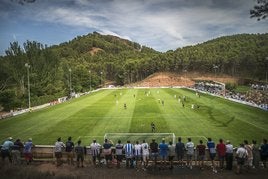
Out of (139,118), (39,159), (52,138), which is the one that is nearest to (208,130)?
(139,118)

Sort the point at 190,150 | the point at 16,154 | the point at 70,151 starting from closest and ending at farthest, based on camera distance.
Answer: the point at 190,150 → the point at 16,154 → the point at 70,151

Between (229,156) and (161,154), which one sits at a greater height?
(161,154)

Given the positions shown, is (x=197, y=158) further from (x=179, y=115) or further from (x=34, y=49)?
(x=34, y=49)

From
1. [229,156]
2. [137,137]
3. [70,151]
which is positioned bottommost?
[137,137]

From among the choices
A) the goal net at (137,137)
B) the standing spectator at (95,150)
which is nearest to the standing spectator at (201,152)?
the standing spectator at (95,150)

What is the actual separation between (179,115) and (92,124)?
1522cm

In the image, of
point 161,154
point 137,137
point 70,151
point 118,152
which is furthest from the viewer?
point 137,137

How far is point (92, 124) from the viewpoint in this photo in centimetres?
4791

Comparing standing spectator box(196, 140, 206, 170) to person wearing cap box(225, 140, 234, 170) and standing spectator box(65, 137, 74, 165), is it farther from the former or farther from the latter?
standing spectator box(65, 137, 74, 165)

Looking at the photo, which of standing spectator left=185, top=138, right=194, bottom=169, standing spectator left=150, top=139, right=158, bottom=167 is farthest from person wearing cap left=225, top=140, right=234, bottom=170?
standing spectator left=150, top=139, right=158, bottom=167

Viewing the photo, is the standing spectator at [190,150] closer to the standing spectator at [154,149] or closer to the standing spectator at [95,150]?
the standing spectator at [154,149]

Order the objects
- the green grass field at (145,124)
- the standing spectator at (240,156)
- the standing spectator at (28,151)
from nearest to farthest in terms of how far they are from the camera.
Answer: the standing spectator at (240,156), the standing spectator at (28,151), the green grass field at (145,124)

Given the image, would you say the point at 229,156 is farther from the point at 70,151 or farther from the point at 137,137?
the point at 137,137

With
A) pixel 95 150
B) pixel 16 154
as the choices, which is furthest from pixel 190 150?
pixel 16 154
